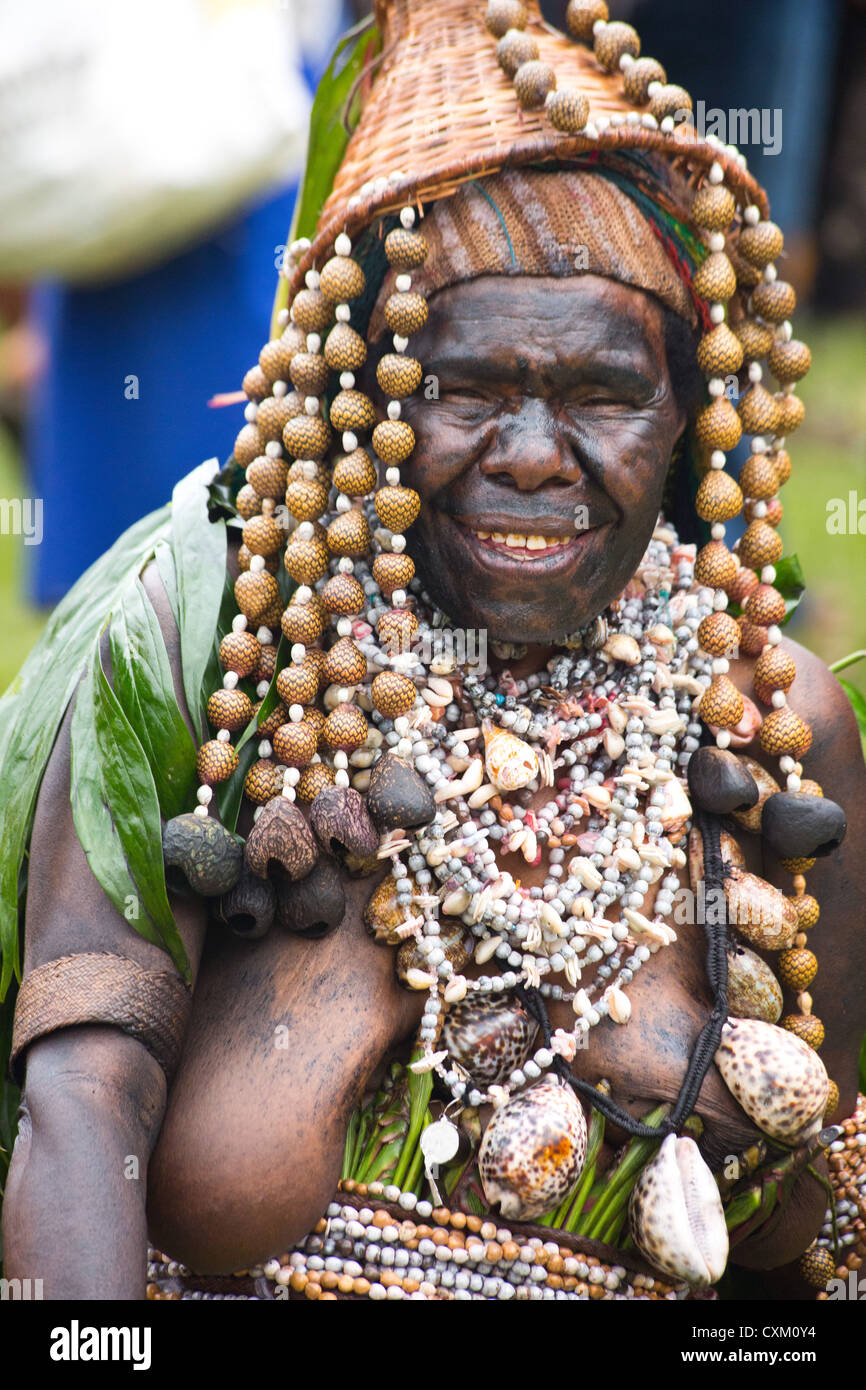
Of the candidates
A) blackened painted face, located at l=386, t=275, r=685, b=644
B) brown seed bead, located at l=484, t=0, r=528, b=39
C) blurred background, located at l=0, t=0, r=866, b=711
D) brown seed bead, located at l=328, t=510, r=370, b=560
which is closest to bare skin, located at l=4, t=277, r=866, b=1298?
blackened painted face, located at l=386, t=275, r=685, b=644

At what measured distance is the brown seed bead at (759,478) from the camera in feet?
8.58

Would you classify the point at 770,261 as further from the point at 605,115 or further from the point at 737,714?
the point at 737,714

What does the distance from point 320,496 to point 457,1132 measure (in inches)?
37.7

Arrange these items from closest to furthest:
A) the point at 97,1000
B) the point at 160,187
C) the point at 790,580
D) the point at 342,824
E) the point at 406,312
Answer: the point at 97,1000 < the point at 342,824 < the point at 406,312 < the point at 790,580 < the point at 160,187

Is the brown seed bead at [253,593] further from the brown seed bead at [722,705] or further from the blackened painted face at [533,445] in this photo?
the brown seed bead at [722,705]

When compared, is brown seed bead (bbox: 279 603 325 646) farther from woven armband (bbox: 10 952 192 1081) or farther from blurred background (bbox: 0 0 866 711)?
blurred background (bbox: 0 0 866 711)

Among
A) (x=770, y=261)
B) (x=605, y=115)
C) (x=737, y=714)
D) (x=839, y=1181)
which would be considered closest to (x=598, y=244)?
(x=605, y=115)

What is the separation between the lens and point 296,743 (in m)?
2.27

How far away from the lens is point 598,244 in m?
2.34

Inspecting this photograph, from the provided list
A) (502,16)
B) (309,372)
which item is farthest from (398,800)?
(502,16)

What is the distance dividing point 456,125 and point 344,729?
0.91 m

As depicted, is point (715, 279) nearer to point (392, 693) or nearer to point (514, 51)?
point (514, 51)

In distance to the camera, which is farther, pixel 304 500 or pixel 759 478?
pixel 759 478

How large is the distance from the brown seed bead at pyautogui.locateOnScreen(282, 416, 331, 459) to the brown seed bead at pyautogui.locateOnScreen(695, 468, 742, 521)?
2.01ft
